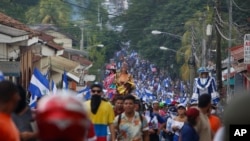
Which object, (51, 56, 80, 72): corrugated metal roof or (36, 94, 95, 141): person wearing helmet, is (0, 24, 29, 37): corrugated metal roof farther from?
(36, 94, 95, 141): person wearing helmet

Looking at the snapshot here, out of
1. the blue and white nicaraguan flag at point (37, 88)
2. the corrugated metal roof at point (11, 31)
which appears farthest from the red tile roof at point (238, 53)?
the blue and white nicaraguan flag at point (37, 88)

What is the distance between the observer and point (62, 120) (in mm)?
3979

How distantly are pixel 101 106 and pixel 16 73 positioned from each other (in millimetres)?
11860

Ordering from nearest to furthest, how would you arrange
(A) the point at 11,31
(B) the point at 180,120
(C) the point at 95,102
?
(C) the point at 95,102 → (B) the point at 180,120 → (A) the point at 11,31

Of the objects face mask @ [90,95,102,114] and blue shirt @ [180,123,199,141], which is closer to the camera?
blue shirt @ [180,123,199,141]

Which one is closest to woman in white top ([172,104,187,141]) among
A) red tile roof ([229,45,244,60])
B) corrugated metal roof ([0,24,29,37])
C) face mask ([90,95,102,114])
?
face mask ([90,95,102,114])

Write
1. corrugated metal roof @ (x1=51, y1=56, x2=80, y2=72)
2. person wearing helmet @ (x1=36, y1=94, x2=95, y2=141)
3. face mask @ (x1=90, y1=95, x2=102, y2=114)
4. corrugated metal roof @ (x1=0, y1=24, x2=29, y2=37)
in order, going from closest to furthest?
1. person wearing helmet @ (x1=36, y1=94, x2=95, y2=141)
2. face mask @ (x1=90, y1=95, x2=102, y2=114)
3. corrugated metal roof @ (x1=0, y1=24, x2=29, y2=37)
4. corrugated metal roof @ (x1=51, y1=56, x2=80, y2=72)

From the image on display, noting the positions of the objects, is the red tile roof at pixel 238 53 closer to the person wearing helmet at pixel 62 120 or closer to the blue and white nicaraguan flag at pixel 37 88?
the blue and white nicaraguan flag at pixel 37 88

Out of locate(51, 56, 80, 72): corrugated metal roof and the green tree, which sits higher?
the green tree

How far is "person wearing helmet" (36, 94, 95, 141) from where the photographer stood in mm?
3975

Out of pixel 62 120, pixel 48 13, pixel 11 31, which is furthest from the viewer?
pixel 48 13

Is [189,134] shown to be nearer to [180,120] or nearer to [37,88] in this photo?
[37,88]

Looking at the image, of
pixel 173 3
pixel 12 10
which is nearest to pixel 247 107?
pixel 12 10

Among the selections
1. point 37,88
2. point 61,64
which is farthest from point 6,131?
point 61,64
